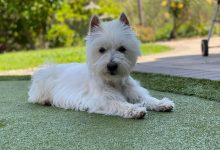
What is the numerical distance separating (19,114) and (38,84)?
2.32 ft

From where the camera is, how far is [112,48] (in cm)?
370

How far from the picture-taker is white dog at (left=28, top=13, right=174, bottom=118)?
3.62 m

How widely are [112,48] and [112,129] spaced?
896 millimetres

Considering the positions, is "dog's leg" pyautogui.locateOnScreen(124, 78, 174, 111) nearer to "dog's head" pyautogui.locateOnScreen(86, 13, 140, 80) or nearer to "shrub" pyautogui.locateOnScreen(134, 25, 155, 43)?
"dog's head" pyautogui.locateOnScreen(86, 13, 140, 80)

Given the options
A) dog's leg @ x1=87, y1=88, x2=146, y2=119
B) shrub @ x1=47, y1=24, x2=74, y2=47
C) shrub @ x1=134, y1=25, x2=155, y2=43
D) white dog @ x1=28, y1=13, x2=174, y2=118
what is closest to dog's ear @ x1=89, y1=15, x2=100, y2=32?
white dog @ x1=28, y1=13, x2=174, y2=118

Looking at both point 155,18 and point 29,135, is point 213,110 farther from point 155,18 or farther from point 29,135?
point 155,18

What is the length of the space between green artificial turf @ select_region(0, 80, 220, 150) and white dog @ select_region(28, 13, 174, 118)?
0.37 ft

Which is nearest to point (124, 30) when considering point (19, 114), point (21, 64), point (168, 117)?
point (168, 117)

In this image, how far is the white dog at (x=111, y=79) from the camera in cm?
362

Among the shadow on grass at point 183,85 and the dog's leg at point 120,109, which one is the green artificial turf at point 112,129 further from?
the shadow on grass at point 183,85

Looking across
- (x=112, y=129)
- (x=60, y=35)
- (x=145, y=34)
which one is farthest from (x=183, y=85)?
(x=145, y=34)

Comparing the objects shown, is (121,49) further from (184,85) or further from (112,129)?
(184,85)

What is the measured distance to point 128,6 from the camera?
22.1 meters

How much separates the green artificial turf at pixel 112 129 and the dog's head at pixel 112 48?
426 mm
